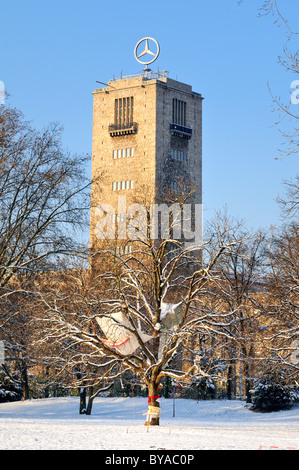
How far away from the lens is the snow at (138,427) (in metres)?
20.6

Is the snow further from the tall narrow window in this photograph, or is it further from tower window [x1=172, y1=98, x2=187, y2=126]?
tower window [x1=172, y1=98, x2=187, y2=126]

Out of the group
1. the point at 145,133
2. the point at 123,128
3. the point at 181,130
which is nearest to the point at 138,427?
the point at 145,133

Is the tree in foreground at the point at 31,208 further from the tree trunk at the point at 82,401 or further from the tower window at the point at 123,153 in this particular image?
the tower window at the point at 123,153

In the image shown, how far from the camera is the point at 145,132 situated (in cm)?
12794

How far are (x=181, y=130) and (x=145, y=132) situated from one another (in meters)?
6.06

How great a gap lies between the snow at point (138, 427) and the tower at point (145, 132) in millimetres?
73192

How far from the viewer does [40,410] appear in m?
48.5

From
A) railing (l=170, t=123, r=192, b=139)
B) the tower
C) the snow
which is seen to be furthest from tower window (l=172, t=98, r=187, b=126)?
the snow

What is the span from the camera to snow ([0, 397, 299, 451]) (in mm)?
20578

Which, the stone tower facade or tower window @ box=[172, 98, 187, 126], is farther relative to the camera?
tower window @ box=[172, 98, 187, 126]

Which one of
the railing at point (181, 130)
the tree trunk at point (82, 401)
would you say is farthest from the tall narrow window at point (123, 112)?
the tree trunk at point (82, 401)

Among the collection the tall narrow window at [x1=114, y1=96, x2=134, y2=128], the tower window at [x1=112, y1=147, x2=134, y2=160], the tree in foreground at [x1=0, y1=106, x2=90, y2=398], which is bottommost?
the tree in foreground at [x1=0, y1=106, x2=90, y2=398]
